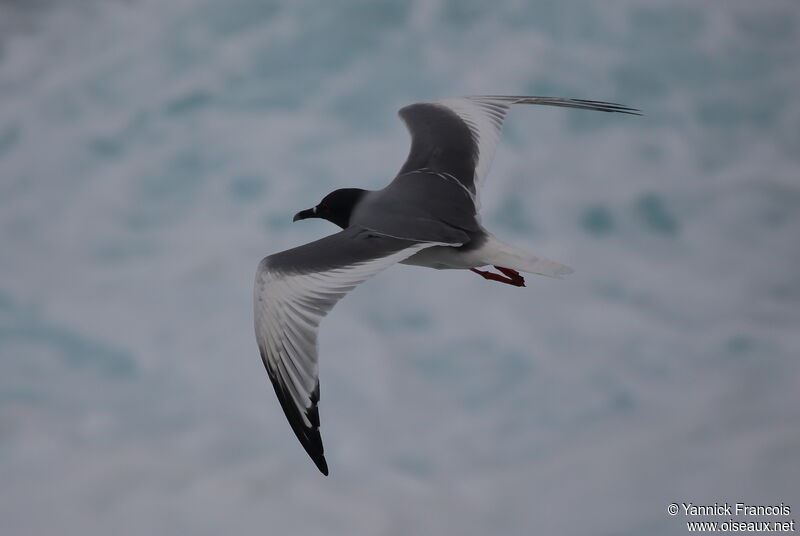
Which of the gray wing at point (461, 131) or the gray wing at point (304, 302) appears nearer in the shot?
the gray wing at point (304, 302)

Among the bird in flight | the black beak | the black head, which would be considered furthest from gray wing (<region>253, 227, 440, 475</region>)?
the black beak

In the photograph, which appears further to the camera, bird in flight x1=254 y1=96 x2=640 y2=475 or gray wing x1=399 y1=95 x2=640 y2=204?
gray wing x1=399 y1=95 x2=640 y2=204

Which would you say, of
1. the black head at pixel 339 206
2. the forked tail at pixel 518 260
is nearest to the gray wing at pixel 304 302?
the forked tail at pixel 518 260

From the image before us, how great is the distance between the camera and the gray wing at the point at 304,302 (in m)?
5.26

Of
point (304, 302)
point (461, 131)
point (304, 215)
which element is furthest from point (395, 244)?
point (461, 131)

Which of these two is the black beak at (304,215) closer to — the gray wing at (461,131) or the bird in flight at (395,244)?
the bird in flight at (395,244)

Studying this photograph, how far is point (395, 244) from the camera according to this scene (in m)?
5.76

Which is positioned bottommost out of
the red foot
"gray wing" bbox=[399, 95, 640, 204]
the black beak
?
the red foot

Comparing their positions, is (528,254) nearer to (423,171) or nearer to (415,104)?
(423,171)

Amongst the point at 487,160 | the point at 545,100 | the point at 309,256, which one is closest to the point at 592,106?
the point at 545,100

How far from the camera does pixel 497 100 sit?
7680 millimetres

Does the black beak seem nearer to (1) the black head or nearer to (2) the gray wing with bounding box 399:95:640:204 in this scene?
(1) the black head

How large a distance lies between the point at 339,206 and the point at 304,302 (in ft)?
4.72

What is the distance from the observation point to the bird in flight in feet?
17.6
